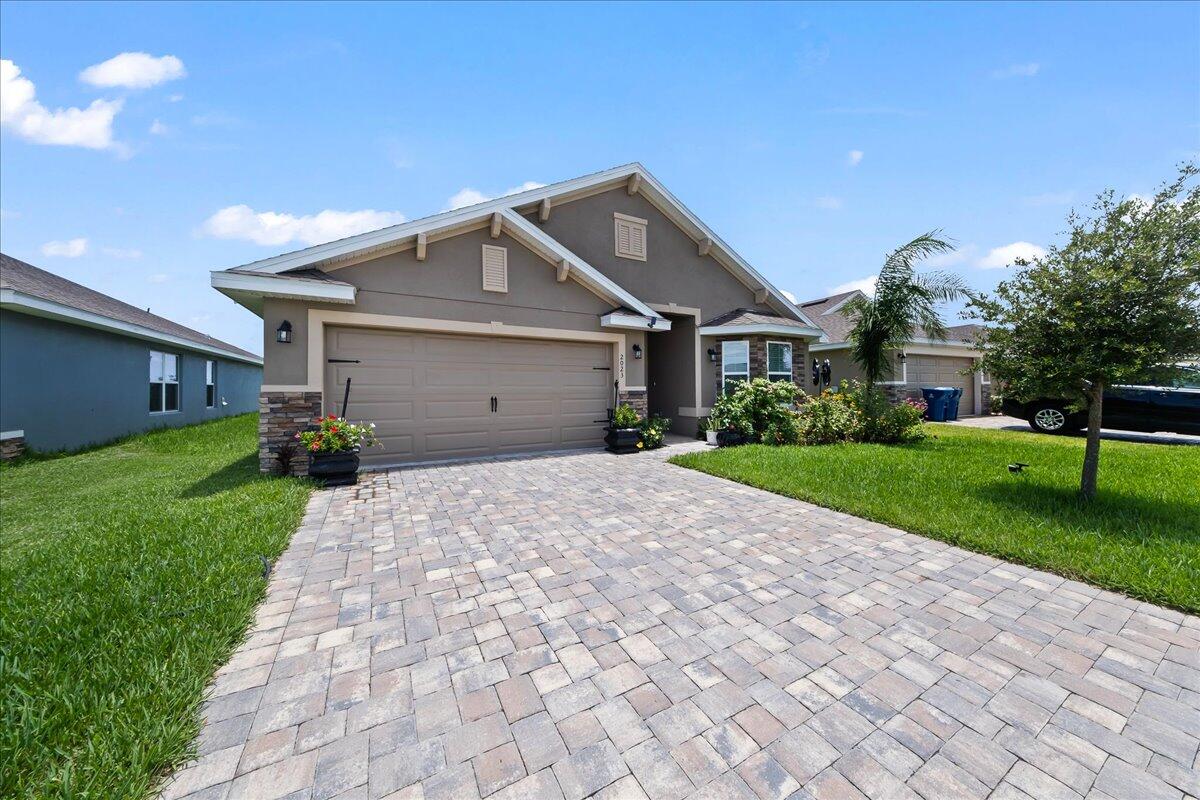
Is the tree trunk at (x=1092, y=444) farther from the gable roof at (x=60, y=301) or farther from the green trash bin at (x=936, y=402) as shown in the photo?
the gable roof at (x=60, y=301)

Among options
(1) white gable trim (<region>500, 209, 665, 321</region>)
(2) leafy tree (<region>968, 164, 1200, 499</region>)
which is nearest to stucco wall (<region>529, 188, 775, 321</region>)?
(1) white gable trim (<region>500, 209, 665, 321</region>)

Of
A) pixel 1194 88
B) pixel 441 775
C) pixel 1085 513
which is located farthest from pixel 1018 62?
pixel 441 775

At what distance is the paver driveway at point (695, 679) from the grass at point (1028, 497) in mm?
415

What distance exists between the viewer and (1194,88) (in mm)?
5637

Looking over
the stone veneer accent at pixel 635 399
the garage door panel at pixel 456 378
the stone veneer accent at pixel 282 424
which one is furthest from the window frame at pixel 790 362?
the stone veneer accent at pixel 282 424

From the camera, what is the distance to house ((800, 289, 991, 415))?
49.3 ft

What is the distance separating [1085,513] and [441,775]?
6363 millimetres

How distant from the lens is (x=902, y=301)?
10.4m

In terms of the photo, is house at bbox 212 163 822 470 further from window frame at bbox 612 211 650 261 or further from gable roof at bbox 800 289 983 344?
gable roof at bbox 800 289 983 344

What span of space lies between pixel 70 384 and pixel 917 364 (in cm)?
2415

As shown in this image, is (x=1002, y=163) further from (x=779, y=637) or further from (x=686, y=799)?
(x=686, y=799)

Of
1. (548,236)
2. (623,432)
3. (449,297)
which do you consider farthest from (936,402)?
(449,297)

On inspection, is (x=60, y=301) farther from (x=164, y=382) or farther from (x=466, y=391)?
(x=466, y=391)

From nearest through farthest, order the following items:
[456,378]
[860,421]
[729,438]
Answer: [456,378] → [729,438] → [860,421]
